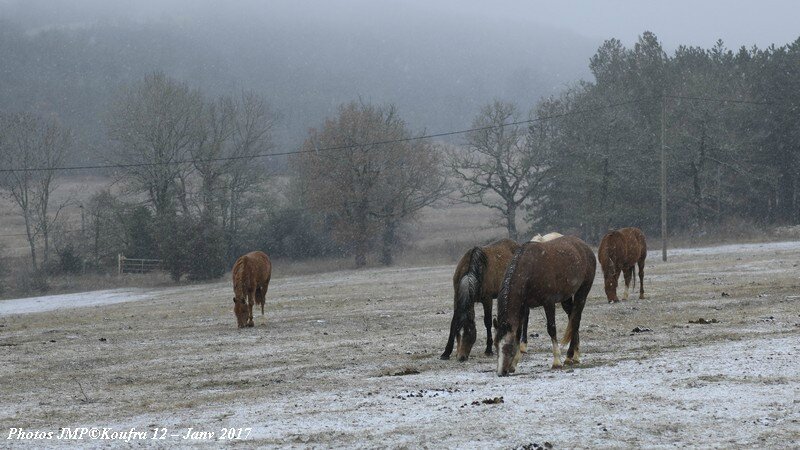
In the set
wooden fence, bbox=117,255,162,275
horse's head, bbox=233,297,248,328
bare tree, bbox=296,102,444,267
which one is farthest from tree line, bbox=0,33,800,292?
horse's head, bbox=233,297,248,328

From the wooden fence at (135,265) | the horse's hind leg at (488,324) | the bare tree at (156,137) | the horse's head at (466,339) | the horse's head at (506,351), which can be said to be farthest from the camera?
the bare tree at (156,137)

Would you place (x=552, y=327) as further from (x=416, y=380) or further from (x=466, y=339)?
Result: (x=416, y=380)

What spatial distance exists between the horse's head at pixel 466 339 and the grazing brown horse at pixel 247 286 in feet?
27.5

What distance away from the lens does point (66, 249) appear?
5666 cm

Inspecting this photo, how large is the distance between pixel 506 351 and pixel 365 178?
45.4 metres

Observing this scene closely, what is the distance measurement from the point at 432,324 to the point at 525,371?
6.96 metres

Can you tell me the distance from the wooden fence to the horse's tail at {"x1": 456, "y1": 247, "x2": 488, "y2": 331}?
142 feet

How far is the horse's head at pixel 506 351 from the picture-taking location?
11.7 m

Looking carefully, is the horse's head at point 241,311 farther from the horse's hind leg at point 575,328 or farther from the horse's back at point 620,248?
the horse's hind leg at point 575,328

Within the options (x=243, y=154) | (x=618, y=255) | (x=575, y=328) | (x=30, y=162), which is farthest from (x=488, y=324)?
(x=30, y=162)

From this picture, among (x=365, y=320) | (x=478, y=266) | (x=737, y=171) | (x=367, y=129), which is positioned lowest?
(x=365, y=320)

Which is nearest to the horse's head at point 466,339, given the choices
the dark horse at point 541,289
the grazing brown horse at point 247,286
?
the dark horse at point 541,289

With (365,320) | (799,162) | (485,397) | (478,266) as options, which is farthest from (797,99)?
(485,397)

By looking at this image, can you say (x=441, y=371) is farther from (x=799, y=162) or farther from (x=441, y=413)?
(x=799, y=162)
